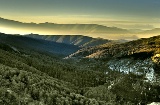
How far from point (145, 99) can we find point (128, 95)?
39.7 feet

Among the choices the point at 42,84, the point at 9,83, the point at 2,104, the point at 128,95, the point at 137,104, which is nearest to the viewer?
the point at 2,104

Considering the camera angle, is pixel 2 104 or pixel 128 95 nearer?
pixel 2 104

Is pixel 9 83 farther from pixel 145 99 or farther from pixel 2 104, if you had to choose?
pixel 145 99

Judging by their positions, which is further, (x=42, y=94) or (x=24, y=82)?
(x=24, y=82)

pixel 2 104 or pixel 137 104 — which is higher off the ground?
pixel 2 104

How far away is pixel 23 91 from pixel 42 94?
571 cm

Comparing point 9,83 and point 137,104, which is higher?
point 9,83

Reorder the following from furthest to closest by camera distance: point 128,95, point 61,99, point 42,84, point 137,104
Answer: point 128,95, point 137,104, point 42,84, point 61,99

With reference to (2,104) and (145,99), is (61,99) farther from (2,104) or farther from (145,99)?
(145,99)

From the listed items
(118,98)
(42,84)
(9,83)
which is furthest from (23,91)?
(118,98)

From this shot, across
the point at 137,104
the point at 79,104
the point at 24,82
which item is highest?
the point at 24,82

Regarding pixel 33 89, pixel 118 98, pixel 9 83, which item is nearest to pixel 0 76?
pixel 9 83

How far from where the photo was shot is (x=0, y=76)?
274 ft

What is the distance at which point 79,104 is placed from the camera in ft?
286
